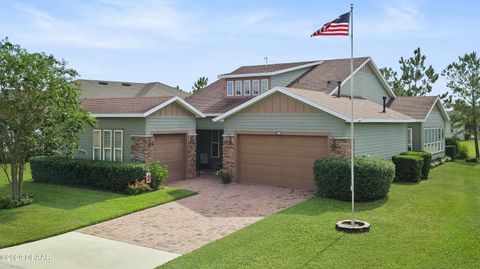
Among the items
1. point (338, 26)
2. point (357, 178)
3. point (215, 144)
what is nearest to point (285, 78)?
point (215, 144)

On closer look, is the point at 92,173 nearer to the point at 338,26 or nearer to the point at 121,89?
the point at 338,26

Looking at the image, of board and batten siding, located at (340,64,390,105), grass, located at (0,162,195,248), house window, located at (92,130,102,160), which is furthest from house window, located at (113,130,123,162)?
board and batten siding, located at (340,64,390,105)

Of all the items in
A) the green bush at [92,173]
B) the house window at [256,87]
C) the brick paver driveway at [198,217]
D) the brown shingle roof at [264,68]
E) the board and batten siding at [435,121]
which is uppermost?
the brown shingle roof at [264,68]

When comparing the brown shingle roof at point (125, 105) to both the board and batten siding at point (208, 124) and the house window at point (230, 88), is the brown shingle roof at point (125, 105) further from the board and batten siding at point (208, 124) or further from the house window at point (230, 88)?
the house window at point (230, 88)

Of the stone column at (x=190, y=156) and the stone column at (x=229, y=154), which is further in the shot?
the stone column at (x=190, y=156)

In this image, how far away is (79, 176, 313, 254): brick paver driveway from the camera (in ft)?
32.2

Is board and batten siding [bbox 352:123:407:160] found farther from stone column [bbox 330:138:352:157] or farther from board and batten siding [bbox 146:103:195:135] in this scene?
board and batten siding [bbox 146:103:195:135]

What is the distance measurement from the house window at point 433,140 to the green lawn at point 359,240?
1164 centimetres

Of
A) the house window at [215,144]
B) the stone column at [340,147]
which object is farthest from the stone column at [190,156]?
the stone column at [340,147]

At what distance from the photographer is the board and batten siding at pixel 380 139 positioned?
15930mm

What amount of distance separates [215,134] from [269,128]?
262 inches

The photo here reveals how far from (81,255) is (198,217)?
12.6 ft

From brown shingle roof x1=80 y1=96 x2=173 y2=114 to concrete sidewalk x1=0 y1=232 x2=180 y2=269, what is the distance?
7.93 meters

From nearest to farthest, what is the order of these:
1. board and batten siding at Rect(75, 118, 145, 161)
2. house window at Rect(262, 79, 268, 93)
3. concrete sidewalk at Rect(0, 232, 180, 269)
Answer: concrete sidewalk at Rect(0, 232, 180, 269) → board and batten siding at Rect(75, 118, 145, 161) → house window at Rect(262, 79, 268, 93)
